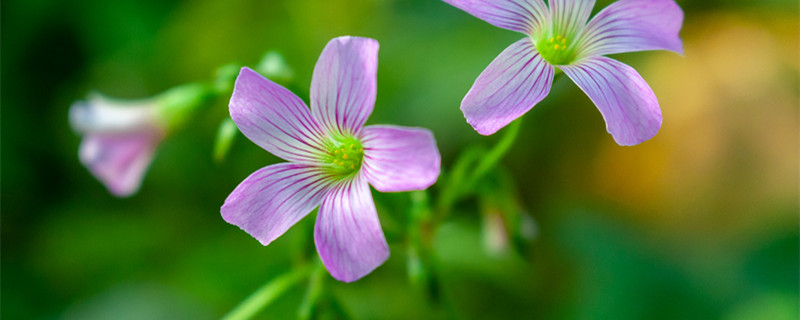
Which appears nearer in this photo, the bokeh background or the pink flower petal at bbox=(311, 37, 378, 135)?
the pink flower petal at bbox=(311, 37, 378, 135)

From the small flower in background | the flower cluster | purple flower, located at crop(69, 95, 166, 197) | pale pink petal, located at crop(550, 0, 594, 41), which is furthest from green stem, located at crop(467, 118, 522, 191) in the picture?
purple flower, located at crop(69, 95, 166, 197)

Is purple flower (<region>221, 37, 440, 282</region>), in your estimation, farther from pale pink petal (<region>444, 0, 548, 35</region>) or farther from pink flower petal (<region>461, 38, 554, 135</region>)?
pale pink petal (<region>444, 0, 548, 35</region>)

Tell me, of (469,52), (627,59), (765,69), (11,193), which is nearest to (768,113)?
(765,69)

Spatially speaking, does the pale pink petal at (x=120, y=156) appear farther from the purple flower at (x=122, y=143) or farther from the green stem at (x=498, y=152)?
the green stem at (x=498, y=152)

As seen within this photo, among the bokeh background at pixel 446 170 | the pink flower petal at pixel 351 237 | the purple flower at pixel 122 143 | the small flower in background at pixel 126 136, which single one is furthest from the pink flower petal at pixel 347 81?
the bokeh background at pixel 446 170

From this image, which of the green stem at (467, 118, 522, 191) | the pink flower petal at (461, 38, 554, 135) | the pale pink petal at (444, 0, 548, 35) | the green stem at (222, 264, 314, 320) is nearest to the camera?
the pink flower petal at (461, 38, 554, 135)

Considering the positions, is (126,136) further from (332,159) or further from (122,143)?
(332,159)

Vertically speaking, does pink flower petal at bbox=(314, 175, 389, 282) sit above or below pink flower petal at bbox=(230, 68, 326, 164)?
below
